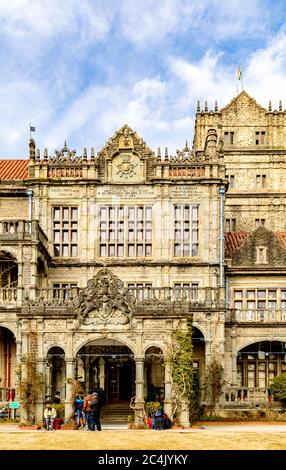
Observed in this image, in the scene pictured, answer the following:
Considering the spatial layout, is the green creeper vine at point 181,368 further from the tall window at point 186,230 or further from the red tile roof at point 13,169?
the red tile roof at point 13,169

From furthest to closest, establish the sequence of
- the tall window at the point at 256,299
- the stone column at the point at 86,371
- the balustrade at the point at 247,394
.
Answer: the tall window at the point at 256,299
the balustrade at the point at 247,394
the stone column at the point at 86,371

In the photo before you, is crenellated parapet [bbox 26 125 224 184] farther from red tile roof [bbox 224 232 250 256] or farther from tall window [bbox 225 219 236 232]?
tall window [bbox 225 219 236 232]

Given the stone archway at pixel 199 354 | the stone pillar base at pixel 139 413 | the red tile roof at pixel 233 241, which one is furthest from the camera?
the red tile roof at pixel 233 241

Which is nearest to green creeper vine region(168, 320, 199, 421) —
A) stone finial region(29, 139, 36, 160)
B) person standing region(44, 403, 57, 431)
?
person standing region(44, 403, 57, 431)

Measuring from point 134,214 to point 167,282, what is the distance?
4.39 meters

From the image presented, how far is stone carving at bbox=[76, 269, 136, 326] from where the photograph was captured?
133ft

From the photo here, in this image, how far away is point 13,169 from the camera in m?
55.4

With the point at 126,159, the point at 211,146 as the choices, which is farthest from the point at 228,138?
the point at 126,159

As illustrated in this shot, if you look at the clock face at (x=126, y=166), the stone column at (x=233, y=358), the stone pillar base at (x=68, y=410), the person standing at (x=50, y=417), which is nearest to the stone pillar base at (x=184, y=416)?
the stone pillar base at (x=68, y=410)

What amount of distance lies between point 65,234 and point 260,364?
541 inches

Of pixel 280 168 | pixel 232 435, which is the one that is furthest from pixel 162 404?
pixel 280 168

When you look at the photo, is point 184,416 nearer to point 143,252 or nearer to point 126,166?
Result: point 143,252

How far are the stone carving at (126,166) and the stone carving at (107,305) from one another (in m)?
13.0

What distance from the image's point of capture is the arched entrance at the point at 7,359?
49438 mm
